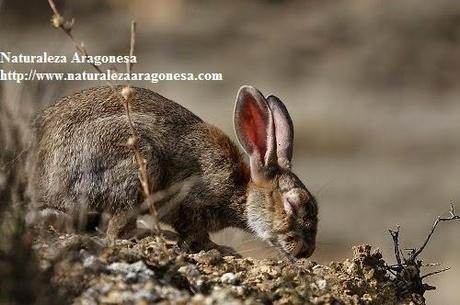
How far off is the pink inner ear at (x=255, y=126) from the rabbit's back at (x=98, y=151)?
444 millimetres

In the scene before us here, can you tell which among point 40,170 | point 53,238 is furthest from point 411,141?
point 53,238

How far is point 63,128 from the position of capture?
7691 mm

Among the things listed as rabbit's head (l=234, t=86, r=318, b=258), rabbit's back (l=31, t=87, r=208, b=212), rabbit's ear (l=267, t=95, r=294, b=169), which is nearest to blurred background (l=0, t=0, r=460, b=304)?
rabbit's ear (l=267, t=95, r=294, b=169)

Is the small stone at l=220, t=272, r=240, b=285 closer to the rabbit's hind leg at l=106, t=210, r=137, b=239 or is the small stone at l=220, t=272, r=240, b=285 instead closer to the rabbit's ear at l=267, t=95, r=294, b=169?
the rabbit's hind leg at l=106, t=210, r=137, b=239

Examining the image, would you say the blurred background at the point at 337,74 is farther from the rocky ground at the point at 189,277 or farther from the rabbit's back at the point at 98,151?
the rocky ground at the point at 189,277

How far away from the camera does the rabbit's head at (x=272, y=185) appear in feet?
26.7

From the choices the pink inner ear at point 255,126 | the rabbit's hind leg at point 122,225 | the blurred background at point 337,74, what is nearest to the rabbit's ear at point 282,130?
the pink inner ear at point 255,126

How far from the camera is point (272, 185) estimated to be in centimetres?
832

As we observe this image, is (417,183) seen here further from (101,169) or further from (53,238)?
(53,238)

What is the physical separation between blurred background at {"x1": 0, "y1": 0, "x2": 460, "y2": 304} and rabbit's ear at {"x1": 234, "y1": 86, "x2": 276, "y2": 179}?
5378 mm

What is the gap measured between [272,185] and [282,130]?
0.37 meters

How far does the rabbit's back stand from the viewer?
296 inches

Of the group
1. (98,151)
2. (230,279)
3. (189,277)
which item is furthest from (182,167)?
(189,277)

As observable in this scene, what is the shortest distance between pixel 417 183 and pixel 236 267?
8.43m
